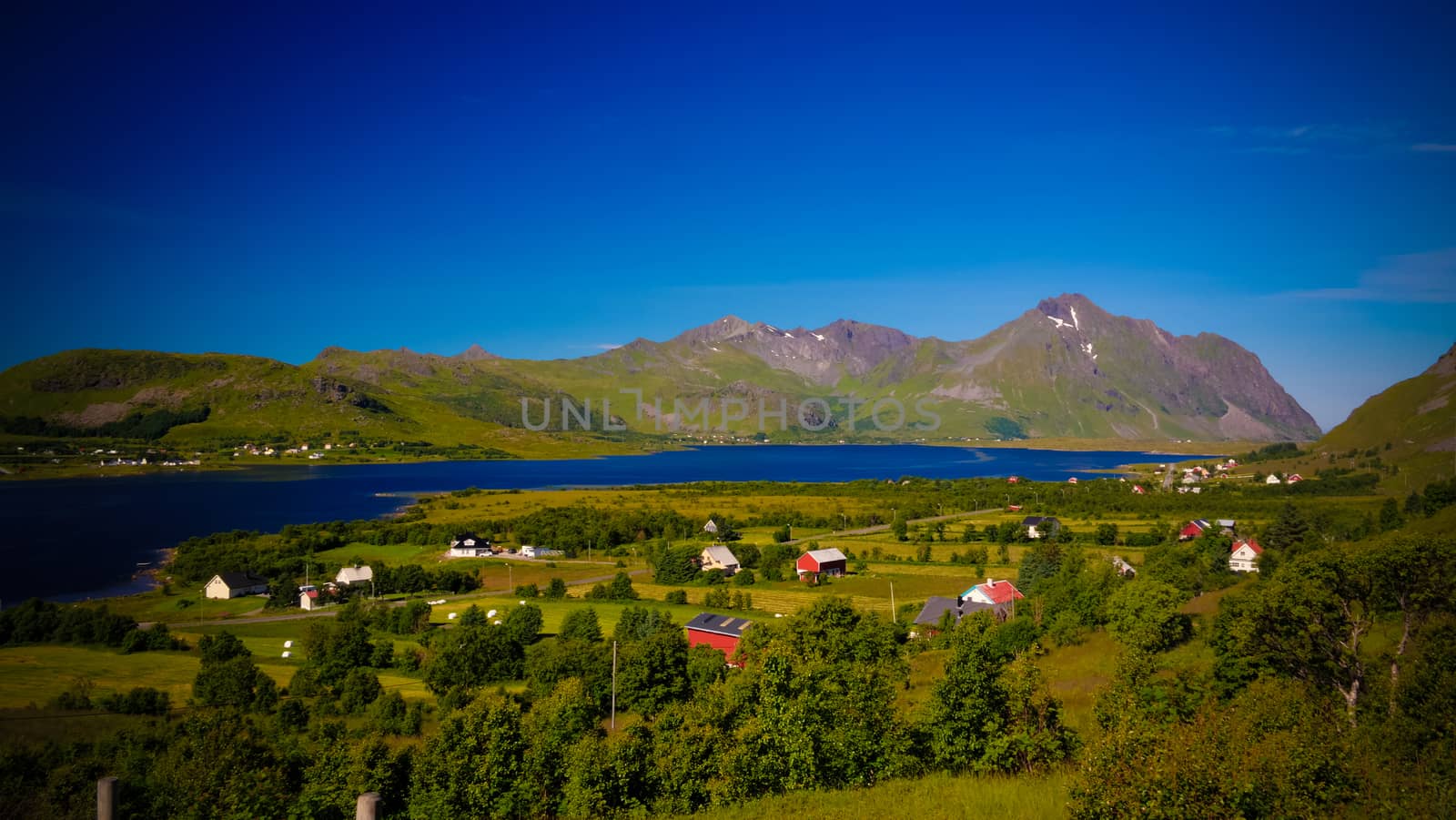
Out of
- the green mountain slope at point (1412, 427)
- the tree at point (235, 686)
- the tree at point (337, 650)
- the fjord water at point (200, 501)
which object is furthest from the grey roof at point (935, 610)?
the green mountain slope at point (1412, 427)

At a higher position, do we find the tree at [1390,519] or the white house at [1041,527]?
the tree at [1390,519]

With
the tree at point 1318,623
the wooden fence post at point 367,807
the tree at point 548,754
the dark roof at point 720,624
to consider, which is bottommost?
the dark roof at point 720,624

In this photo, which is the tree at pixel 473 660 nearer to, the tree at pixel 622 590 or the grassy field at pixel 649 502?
the tree at pixel 622 590

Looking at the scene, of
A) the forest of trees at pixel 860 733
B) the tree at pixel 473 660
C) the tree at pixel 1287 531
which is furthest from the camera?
the tree at pixel 1287 531

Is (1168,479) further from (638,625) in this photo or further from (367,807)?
(367,807)

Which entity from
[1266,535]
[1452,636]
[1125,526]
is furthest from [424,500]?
[1452,636]

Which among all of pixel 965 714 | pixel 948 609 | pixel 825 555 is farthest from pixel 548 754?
pixel 825 555
